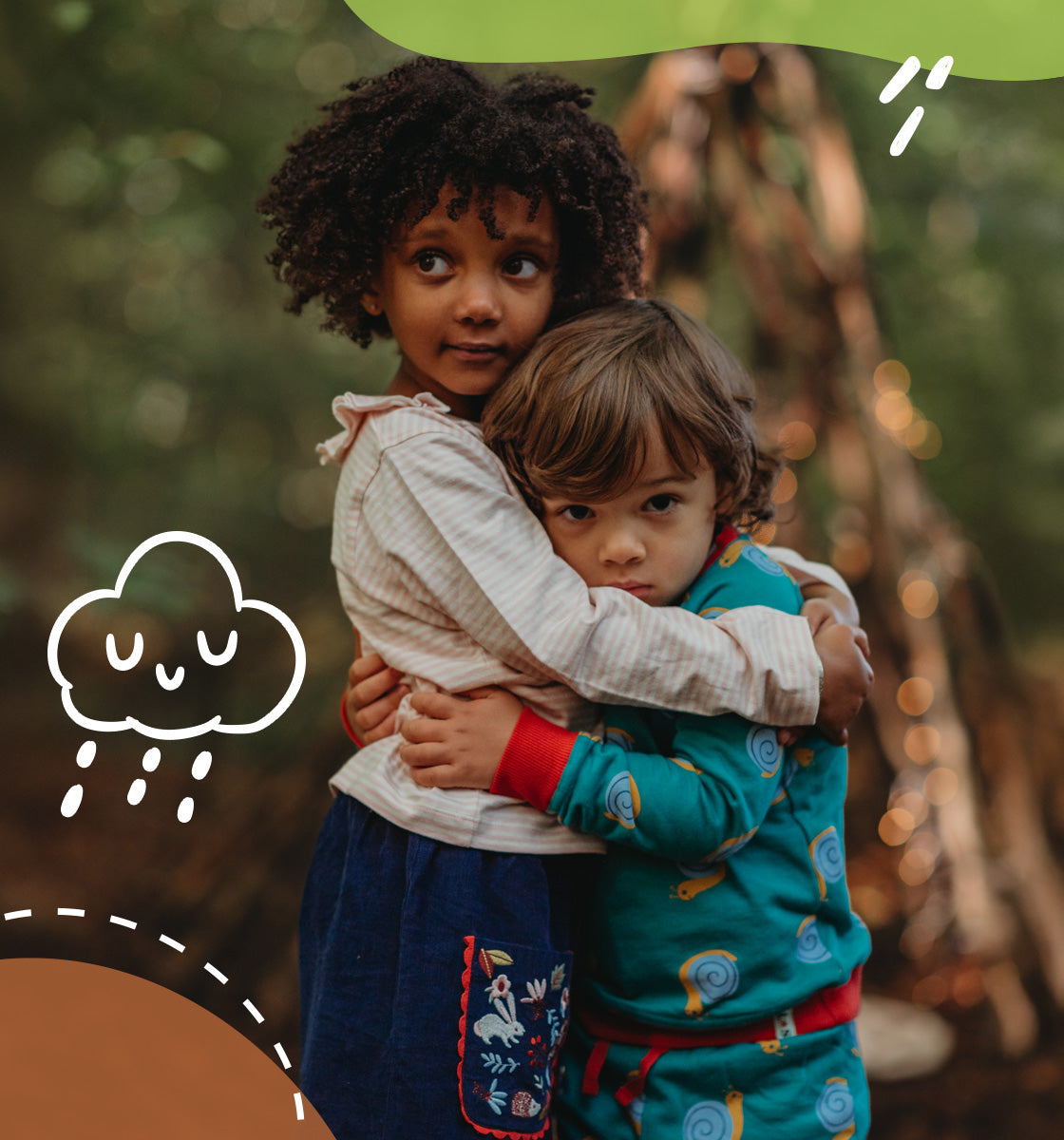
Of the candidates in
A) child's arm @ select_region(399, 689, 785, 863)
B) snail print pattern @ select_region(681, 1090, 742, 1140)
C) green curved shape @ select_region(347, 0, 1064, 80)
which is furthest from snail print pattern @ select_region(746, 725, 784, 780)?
green curved shape @ select_region(347, 0, 1064, 80)

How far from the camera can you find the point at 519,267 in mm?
1277

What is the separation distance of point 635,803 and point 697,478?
13.8 inches

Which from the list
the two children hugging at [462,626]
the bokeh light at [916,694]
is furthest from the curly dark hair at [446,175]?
the bokeh light at [916,694]

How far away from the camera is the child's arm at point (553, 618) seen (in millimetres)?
1091

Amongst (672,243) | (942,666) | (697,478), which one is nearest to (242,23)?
(672,243)

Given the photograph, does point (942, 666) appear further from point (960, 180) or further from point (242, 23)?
point (242, 23)

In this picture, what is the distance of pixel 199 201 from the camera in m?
2.86

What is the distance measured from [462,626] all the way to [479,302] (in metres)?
0.36

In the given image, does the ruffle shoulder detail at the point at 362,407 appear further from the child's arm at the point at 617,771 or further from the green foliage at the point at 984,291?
the green foliage at the point at 984,291

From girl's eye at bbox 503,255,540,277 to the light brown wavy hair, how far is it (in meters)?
0.08

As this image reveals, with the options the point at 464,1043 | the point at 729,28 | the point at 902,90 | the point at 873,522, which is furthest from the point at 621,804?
the point at 902,90

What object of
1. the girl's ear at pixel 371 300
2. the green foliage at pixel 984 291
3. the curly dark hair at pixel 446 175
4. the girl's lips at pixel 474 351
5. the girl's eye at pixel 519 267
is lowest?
the girl's lips at pixel 474 351

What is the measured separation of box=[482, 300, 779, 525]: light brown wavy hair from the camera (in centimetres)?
114

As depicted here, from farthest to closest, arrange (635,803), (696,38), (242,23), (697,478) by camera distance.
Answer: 1. (242,23)
2. (696,38)
3. (697,478)
4. (635,803)
